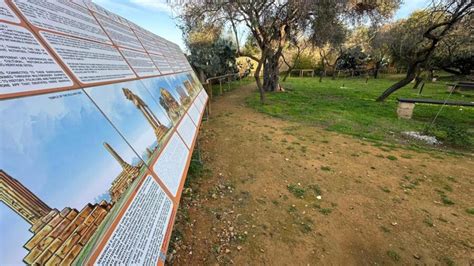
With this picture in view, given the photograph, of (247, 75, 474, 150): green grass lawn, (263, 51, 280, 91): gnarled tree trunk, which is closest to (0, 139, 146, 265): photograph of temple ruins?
(247, 75, 474, 150): green grass lawn

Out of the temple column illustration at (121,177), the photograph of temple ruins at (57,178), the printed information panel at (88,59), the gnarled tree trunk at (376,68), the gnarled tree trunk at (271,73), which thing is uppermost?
the printed information panel at (88,59)

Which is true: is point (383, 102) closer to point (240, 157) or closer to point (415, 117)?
point (415, 117)

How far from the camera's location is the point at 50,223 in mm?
706

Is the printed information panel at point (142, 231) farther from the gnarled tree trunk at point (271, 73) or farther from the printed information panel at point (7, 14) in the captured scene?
the gnarled tree trunk at point (271, 73)

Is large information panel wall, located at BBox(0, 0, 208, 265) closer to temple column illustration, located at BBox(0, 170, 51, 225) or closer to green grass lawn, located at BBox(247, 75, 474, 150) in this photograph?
temple column illustration, located at BBox(0, 170, 51, 225)

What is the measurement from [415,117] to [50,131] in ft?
31.6

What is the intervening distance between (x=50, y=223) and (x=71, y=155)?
27 centimetres

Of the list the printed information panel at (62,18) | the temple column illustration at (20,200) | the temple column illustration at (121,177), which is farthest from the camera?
the printed information panel at (62,18)

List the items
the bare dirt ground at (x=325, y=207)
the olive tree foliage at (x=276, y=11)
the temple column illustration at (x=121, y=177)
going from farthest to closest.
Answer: the olive tree foliage at (x=276, y=11) < the bare dirt ground at (x=325, y=207) < the temple column illustration at (x=121, y=177)

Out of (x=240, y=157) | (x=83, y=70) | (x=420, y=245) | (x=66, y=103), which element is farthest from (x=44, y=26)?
(x=420, y=245)

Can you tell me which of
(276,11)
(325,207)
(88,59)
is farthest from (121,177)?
(276,11)

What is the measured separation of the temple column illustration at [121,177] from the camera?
38.9 inches

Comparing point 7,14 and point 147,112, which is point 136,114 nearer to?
point 147,112

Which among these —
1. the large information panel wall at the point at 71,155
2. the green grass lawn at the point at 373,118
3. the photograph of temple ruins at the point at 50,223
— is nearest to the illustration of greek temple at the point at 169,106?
the large information panel wall at the point at 71,155
